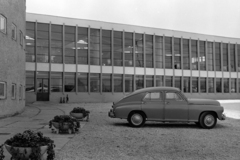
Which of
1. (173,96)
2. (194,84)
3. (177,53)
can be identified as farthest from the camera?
(194,84)

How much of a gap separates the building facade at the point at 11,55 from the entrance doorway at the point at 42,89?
1543 centimetres

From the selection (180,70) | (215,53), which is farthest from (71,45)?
(215,53)

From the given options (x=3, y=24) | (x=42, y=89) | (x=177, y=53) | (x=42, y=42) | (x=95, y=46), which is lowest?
Result: (x=42, y=89)

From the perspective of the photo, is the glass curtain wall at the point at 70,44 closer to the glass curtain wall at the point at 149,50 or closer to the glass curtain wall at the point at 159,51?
the glass curtain wall at the point at 149,50

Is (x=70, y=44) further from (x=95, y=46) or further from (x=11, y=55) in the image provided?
(x=11, y=55)

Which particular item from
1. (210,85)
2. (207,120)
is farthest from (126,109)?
(210,85)

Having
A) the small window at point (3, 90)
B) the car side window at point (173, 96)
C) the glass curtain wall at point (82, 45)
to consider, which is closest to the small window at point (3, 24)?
the small window at point (3, 90)

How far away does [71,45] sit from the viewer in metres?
40.2

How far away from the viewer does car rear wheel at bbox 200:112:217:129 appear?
511 inches

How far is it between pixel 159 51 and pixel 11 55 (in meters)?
30.4

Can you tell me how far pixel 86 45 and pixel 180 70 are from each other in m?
15.2

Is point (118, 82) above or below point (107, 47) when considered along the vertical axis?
below

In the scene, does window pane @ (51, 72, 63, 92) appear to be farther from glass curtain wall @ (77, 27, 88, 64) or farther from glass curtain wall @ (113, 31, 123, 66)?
glass curtain wall @ (113, 31, 123, 66)

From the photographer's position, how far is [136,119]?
13.2 meters
